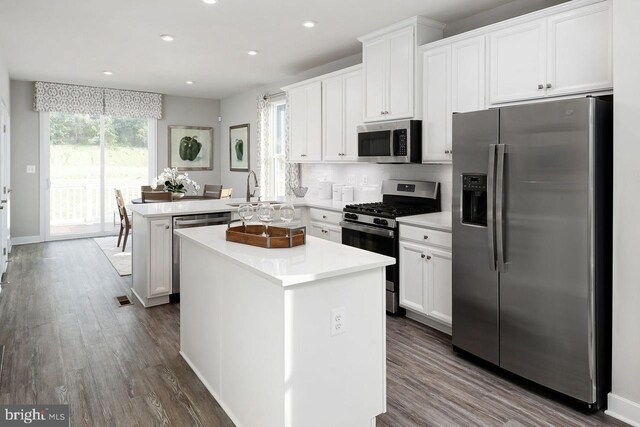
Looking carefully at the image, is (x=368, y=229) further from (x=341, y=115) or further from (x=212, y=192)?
(x=212, y=192)

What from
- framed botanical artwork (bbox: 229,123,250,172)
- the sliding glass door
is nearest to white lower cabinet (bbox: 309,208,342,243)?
framed botanical artwork (bbox: 229,123,250,172)

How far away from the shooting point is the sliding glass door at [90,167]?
291 inches

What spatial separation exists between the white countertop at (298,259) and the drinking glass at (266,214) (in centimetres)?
17

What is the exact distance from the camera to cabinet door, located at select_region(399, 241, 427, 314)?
3.54m

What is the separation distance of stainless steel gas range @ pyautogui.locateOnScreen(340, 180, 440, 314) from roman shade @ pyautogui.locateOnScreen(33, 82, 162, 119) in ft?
17.3

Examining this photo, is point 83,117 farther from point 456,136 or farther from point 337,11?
point 456,136

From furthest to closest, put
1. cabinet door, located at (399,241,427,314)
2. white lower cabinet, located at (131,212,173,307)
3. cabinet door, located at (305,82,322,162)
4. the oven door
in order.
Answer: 1. cabinet door, located at (305,82,322,162)
2. white lower cabinet, located at (131,212,173,307)
3. the oven door
4. cabinet door, located at (399,241,427,314)

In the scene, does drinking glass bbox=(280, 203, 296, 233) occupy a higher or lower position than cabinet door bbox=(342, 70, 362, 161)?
lower

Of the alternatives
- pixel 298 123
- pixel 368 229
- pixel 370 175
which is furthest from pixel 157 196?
pixel 368 229

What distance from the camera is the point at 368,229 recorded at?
3977 mm

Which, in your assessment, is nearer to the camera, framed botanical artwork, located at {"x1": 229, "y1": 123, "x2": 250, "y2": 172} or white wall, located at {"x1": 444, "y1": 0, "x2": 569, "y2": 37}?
white wall, located at {"x1": 444, "y1": 0, "x2": 569, "y2": 37}

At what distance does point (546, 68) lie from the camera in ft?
9.56

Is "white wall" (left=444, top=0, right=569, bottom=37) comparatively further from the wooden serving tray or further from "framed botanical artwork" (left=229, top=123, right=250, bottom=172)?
"framed botanical artwork" (left=229, top=123, right=250, bottom=172)

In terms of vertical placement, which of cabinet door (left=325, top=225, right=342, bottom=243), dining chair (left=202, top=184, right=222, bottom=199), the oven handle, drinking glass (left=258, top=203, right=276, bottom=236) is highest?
dining chair (left=202, top=184, right=222, bottom=199)
